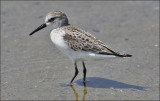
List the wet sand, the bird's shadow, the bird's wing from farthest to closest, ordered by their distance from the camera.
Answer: the bird's shadow < the wet sand < the bird's wing

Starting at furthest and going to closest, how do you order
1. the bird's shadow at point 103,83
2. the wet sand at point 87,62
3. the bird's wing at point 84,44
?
1. the bird's shadow at point 103,83
2. the wet sand at point 87,62
3. the bird's wing at point 84,44

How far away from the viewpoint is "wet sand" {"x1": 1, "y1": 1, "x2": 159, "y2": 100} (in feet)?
31.2

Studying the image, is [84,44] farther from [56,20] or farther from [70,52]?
[56,20]

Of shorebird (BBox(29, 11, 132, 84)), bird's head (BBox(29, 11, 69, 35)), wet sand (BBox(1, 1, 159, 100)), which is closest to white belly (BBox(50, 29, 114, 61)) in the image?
shorebird (BBox(29, 11, 132, 84))

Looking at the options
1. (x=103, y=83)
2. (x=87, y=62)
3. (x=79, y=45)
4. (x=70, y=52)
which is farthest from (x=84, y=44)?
(x=87, y=62)

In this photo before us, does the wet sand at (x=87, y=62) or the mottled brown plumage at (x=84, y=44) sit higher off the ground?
the mottled brown plumage at (x=84, y=44)

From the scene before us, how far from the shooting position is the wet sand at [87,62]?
9.51 meters

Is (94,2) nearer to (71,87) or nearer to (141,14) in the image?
(141,14)

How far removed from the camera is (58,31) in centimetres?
955

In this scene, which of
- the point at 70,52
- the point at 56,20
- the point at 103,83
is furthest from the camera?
the point at 103,83

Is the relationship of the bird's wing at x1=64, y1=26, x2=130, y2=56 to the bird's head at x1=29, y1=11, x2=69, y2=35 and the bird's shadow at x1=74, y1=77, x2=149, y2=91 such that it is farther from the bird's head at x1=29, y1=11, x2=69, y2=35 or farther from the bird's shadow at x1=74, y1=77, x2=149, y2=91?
the bird's shadow at x1=74, y1=77, x2=149, y2=91

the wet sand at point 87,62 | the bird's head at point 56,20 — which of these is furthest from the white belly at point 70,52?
the wet sand at point 87,62

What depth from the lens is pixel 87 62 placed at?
36.4 ft

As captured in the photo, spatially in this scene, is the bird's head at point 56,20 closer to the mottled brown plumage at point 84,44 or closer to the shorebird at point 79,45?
the shorebird at point 79,45
